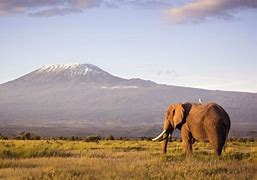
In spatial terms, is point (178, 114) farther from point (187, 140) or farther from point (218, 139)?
point (218, 139)

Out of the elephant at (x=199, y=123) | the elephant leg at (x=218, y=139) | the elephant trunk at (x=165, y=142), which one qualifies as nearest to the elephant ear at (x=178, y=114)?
the elephant at (x=199, y=123)

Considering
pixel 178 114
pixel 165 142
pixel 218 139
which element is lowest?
pixel 165 142

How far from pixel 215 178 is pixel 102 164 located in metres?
4.85

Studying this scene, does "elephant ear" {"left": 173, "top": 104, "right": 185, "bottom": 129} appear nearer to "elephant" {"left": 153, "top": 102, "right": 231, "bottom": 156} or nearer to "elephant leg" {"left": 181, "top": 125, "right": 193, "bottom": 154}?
"elephant" {"left": 153, "top": 102, "right": 231, "bottom": 156}

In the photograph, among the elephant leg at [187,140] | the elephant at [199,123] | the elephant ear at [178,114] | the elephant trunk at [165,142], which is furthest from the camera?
the elephant trunk at [165,142]

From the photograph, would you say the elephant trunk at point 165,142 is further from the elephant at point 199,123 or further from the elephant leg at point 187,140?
the elephant leg at point 187,140

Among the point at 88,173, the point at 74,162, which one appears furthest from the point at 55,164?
the point at 88,173

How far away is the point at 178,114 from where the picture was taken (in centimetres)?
2386

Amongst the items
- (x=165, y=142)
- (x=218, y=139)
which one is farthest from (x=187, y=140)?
(x=218, y=139)

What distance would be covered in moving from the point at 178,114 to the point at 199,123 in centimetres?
186

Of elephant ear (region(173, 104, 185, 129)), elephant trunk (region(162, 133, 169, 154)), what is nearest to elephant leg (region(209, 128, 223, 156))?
elephant ear (region(173, 104, 185, 129))

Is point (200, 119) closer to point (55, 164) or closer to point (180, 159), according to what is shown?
point (180, 159)

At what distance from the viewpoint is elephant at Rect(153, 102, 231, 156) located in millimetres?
21312

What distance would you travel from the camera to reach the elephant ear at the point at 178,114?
77.5 ft
